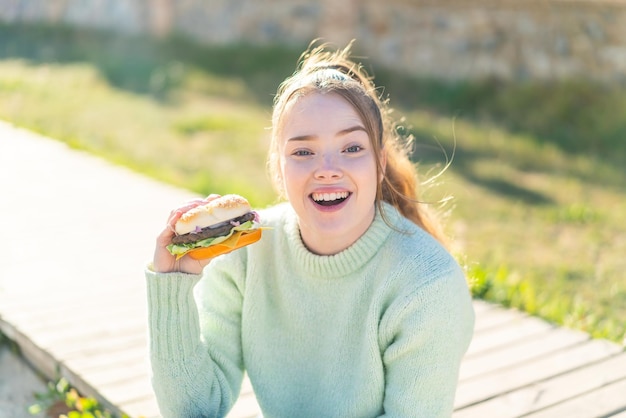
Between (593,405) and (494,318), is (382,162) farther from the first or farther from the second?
(494,318)

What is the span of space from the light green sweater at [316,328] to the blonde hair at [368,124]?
0.14 metres

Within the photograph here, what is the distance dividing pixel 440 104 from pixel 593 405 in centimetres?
608

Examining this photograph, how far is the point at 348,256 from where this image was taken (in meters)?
2.37

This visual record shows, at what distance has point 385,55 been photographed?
971 cm

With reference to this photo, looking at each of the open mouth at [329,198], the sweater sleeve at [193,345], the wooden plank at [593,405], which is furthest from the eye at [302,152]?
the wooden plank at [593,405]

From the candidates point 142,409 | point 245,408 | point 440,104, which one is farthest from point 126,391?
point 440,104

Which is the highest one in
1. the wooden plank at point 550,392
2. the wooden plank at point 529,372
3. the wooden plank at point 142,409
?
the wooden plank at point 142,409

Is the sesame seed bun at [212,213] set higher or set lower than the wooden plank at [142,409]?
higher

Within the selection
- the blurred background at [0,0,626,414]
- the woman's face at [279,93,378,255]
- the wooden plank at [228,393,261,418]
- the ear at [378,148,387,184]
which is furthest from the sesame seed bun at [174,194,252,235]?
the blurred background at [0,0,626,414]

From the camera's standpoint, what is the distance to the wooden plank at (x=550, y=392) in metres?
3.01

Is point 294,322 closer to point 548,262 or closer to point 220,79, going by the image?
point 548,262

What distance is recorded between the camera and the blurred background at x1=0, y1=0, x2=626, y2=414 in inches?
218

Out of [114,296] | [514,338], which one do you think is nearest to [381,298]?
[514,338]

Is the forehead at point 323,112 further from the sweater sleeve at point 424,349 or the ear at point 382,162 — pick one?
the sweater sleeve at point 424,349
